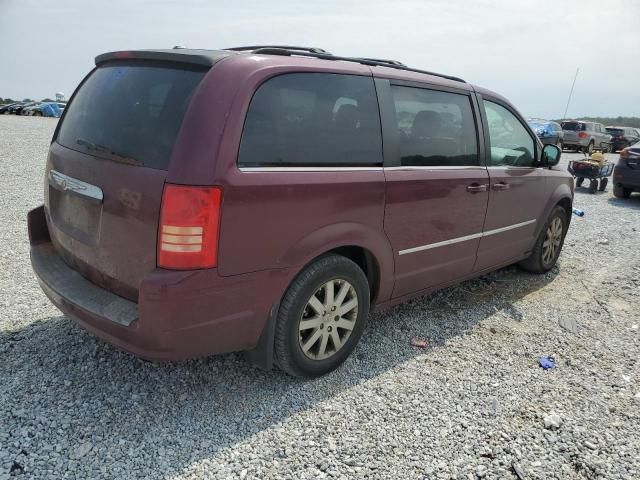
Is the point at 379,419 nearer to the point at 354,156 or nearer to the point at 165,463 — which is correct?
the point at 165,463

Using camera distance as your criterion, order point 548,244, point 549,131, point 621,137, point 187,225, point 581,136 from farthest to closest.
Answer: point 621,137 < point 581,136 < point 549,131 < point 548,244 < point 187,225

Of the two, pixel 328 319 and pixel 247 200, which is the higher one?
pixel 247 200

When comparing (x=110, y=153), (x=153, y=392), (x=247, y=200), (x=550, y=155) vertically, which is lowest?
(x=153, y=392)

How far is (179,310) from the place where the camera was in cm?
235

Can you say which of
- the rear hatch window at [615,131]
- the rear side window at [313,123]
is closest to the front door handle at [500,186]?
the rear side window at [313,123]

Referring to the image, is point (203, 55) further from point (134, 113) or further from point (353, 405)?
point (353, 405)

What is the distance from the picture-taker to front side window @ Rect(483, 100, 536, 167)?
4164 mm

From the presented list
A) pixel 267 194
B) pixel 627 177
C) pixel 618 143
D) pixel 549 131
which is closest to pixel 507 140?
pixel 267 194

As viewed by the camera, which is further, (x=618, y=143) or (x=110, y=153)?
(x=618, y=143)

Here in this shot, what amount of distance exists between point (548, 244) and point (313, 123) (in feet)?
11.6

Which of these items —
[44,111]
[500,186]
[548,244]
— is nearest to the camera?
[500,186]

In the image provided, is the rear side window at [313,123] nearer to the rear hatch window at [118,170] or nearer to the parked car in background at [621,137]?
the rear hatch window at [118,170]

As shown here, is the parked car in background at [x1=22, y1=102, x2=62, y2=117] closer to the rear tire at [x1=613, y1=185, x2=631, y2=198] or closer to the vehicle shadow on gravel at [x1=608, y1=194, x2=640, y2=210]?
the rear tire at [x1=613, y1=185, x2=631, y2=198]

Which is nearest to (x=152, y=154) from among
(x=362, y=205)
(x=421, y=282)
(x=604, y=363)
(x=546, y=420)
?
(x=362, y=205)
